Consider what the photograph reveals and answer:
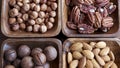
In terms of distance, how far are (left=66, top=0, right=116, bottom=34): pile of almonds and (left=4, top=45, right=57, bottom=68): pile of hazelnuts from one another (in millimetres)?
134

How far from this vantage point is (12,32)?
1031 millimetres

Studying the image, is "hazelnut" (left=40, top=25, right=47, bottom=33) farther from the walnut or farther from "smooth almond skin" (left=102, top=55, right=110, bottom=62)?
"smooth almond skin" (left=102, top=55, right=110, bottom=62)

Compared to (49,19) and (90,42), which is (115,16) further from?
(49,19)

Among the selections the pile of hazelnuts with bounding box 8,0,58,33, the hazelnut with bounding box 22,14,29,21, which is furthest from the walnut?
the hazelnut with bounding box 22,14,29,21

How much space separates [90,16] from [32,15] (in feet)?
0.70

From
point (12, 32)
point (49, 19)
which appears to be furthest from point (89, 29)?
point (12, 32)

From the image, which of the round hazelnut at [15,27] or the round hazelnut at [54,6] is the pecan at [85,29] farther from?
the round hazelnut at [15,27]

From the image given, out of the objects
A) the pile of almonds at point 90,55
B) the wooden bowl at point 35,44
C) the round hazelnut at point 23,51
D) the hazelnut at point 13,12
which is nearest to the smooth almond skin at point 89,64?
the pile of almonds at point 90,55

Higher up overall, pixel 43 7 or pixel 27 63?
pixel 43 7

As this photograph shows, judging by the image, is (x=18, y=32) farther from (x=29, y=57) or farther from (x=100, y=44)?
(x=100, y=44)

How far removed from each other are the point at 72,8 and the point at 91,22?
10cm

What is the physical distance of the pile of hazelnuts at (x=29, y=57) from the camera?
95 cm

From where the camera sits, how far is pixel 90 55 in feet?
3.19

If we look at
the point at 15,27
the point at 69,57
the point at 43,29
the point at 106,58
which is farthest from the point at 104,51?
the point at 15,27
